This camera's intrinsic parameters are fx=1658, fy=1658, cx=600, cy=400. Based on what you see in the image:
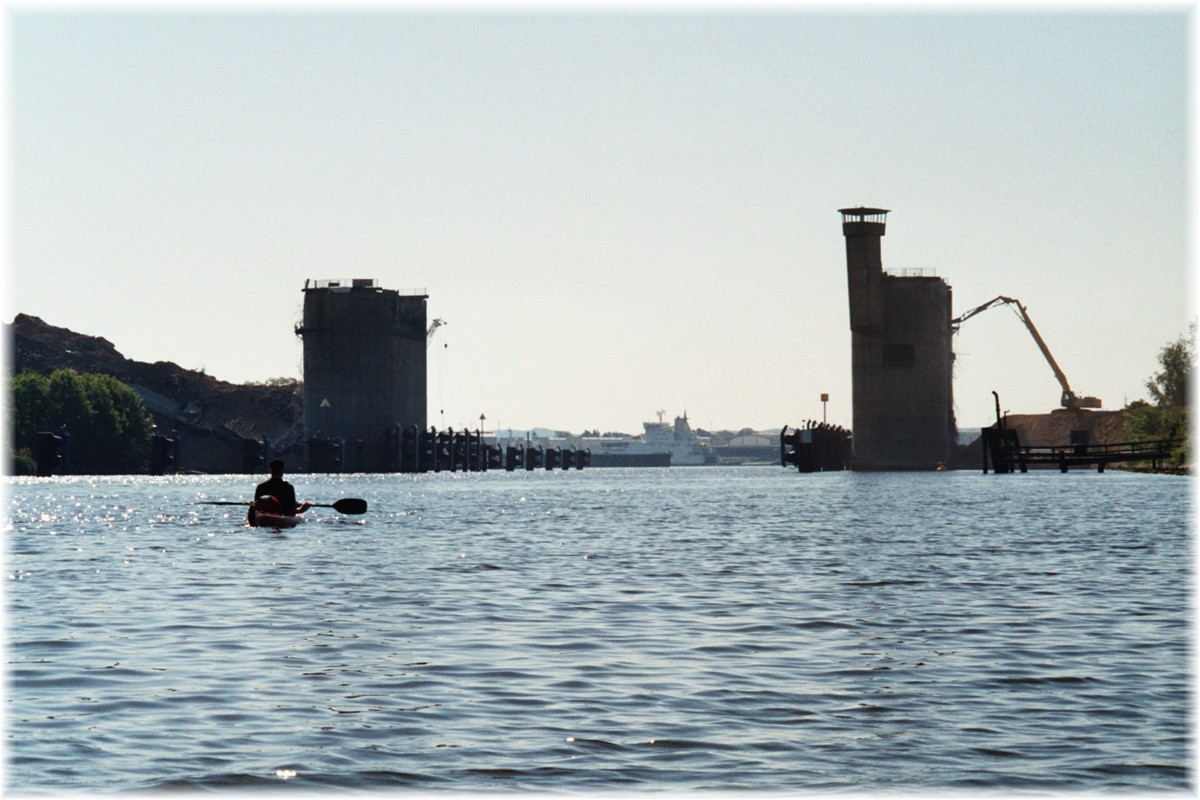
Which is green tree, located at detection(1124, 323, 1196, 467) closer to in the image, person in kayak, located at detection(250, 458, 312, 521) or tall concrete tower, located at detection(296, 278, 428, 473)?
tall concrete tower, located at detection(296, 278, 428, 473)

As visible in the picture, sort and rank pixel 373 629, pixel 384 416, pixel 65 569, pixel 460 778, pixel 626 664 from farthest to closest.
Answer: pixel 384 416 → pixel 65 569 → pixel 373 629 → pixel 626 664 → pixel 460 778

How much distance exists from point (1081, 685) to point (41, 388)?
→ 132302 millimetres

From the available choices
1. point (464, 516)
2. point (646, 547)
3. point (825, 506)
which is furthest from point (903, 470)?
point (646, 547)

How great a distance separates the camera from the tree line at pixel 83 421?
5382 inches

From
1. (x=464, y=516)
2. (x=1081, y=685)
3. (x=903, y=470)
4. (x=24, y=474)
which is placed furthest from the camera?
(x=903, y=470)

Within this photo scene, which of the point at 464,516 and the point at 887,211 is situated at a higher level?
the point at 887,211

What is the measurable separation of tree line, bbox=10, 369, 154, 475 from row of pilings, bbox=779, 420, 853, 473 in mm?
67353

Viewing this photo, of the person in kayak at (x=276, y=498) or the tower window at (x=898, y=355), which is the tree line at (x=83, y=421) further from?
the person in kayak at (x=276, y=498)

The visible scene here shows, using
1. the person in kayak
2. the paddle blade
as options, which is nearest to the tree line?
the paddle blade

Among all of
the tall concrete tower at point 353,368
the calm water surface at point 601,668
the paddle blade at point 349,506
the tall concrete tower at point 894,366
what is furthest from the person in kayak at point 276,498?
the tall concrete tower at point 353,368

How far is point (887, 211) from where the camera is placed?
510ft

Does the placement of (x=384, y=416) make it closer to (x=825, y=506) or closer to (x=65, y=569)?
(x=825, y=506)

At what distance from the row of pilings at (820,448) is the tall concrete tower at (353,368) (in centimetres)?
4284

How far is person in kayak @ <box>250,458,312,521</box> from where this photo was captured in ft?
148
